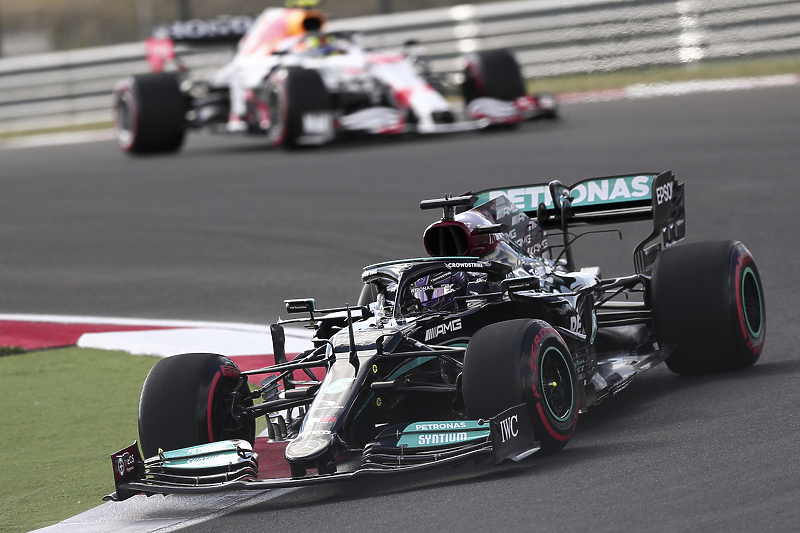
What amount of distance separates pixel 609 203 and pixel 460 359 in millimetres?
A: 2231

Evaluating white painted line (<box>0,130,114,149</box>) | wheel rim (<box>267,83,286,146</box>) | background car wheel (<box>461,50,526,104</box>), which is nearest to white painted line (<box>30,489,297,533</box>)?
wheel rim (<box>267,83,286,146</box>)

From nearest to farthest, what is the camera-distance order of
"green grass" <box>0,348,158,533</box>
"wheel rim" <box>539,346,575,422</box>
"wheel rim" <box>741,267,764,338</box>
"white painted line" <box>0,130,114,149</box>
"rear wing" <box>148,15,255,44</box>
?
"wheel rim" <box>539,346,575,422</box>
"green grass" <box>0,348,158,533</box>
"wheel rim" <box>741,267,764,338</box>
"rear wing" <box>148,15,255,44</box>
"white painted line" <box>0,130,114,149</box>

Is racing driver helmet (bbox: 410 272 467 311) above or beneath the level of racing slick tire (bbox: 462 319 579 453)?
above

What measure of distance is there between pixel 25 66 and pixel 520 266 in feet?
63.8

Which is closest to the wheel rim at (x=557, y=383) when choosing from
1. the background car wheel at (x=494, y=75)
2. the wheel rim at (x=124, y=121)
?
the background car wheel at (x=494, y=75)

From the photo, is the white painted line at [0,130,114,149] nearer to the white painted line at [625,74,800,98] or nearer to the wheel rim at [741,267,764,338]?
the white painted line at [625,74,800,98]

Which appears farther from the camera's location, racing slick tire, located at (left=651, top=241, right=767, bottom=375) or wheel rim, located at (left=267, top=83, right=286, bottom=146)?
wheel rim, located at (left=267, top=83, right=286, bottom=146)

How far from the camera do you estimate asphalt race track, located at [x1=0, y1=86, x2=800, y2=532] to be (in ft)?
16.8

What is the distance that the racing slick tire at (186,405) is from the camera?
592cm

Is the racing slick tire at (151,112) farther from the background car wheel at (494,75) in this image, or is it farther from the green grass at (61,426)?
the green grass at (61,426)

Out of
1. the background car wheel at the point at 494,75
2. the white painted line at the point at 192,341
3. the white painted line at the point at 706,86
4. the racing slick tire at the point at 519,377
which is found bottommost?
the racing slick tire at the point at 519,377

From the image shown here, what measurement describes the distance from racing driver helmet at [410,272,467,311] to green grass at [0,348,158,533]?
5.67 ft

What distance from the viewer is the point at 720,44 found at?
68.1 ft

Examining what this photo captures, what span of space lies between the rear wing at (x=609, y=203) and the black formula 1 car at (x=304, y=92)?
8.79 m
